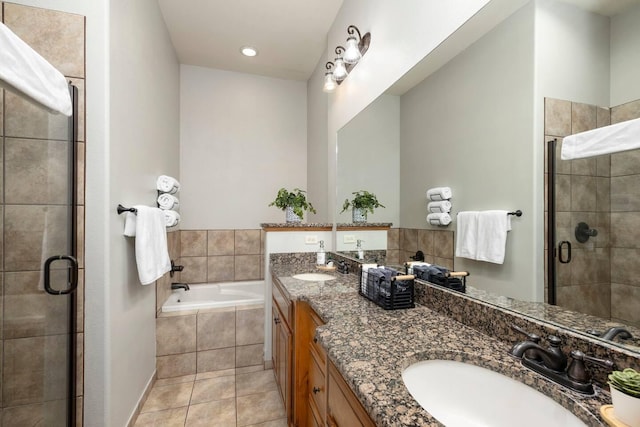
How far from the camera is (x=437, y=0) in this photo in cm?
127

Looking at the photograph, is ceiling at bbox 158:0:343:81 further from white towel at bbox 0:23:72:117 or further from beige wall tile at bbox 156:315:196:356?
beige wall tile at bbox 156:315:196:356

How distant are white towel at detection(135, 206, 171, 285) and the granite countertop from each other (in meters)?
1.10

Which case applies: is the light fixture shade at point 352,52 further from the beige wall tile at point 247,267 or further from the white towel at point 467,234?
the beige wall tile at point 247,267

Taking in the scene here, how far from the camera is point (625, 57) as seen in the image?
602mm

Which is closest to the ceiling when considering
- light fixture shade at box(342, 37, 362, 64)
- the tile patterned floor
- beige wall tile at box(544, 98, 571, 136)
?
light fixture shade at box(342, 37, 362, 64)

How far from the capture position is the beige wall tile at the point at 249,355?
2428 millimetres

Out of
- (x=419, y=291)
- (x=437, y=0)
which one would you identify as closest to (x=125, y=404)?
(x=419, y=291)

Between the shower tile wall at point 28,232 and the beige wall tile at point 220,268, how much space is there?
1881mm

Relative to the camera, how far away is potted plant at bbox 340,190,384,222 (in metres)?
1.74

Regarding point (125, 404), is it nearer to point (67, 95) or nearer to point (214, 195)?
point (67, 95)

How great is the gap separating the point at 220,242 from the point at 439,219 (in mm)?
2762

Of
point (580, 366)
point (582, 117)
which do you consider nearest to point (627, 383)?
point (580, 366)

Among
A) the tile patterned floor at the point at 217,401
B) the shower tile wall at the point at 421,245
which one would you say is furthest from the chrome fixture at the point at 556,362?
the tile patterned floor at the point at 217,401

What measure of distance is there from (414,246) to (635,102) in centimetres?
87
